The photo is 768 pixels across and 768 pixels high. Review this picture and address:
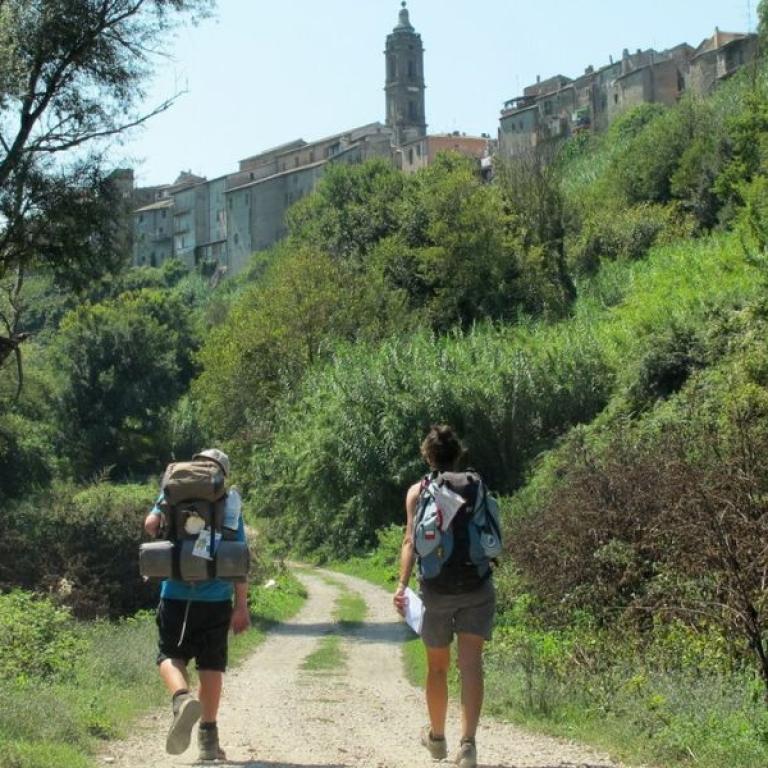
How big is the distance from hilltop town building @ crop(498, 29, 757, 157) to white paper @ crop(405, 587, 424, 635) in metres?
87.0

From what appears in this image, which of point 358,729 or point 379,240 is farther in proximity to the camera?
point 379,240

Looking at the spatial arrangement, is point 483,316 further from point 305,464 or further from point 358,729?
point 358,729

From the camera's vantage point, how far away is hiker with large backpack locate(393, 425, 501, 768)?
335 inches

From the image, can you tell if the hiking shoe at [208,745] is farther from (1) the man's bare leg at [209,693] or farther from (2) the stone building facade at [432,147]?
A: (2) the stone building facade at [432,147]

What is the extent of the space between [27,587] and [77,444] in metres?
46.1

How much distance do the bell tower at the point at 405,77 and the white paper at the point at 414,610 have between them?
169299 mm

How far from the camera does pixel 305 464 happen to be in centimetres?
4122

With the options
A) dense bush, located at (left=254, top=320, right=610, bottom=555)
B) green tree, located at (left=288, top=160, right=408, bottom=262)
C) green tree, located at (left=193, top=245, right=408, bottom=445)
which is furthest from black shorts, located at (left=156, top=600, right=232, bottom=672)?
green tree, located at (left=288, top=160, right=408, bottom=262)

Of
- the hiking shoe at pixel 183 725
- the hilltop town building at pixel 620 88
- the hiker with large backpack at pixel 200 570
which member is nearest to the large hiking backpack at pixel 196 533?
the hiker with large backpack at pixel 200 570

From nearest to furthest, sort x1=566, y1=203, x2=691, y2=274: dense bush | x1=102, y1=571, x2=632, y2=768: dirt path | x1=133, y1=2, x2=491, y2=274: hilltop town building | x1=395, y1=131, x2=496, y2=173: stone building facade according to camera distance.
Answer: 1. x1=102, y1=571, x2=632, y2=768: dirt path
2. x1=566, y1=203, x2=691, y2=274: dense bush
3. x1=395, y1=131, x2=496, y2=173: stone building facade
4. x1=133, y1=2, x2=491, y2=274: hilltop town building

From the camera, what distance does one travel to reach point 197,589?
8766mm

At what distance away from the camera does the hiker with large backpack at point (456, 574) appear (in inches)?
335

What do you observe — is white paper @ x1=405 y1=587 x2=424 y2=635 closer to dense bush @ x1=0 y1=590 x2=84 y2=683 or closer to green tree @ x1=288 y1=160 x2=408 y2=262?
dense bush @ x1=0 y1=590 x2=84 y2=683

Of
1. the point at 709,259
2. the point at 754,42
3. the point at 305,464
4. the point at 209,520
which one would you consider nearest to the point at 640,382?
the point at 709,259
